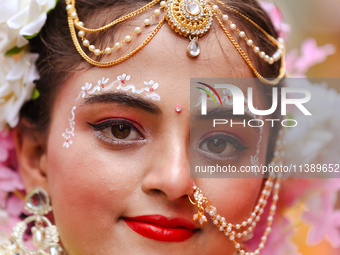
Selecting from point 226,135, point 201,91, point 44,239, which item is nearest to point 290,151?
point 226,135

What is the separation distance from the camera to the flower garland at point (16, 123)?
137 centimetres

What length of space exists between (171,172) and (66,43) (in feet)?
2.23

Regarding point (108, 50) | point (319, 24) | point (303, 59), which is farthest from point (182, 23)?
point (319, 24)

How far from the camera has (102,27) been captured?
1284 mm

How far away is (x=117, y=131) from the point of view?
124cm

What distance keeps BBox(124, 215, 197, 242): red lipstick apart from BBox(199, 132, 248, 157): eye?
11.2 inches

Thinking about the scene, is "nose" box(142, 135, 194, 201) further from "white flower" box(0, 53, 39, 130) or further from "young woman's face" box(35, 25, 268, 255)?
"white flower" box(0, 53, 39, 130)

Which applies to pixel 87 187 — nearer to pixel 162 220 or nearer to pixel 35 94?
pixel 162 220

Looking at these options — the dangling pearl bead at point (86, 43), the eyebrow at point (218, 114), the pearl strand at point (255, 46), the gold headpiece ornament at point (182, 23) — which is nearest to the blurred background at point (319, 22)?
the pearl strand at point (255, 46)

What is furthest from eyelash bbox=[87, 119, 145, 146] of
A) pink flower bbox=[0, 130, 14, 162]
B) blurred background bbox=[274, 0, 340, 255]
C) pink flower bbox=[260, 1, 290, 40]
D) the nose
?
blurred background bbox=[274, 0, 340, 255]

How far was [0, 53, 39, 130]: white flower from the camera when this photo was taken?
143cm

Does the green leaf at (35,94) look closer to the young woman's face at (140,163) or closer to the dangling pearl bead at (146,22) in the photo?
the young woman's face at (140,163)

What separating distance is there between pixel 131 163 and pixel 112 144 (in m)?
0.10

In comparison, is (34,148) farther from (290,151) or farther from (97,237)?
(290,151)
